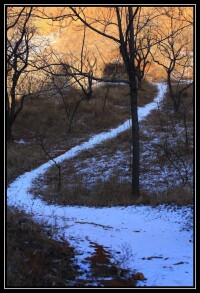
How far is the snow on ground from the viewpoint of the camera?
5328 millimetres

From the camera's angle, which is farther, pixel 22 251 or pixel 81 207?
pixel 81 207

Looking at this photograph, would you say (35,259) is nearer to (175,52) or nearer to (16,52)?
(16,52)

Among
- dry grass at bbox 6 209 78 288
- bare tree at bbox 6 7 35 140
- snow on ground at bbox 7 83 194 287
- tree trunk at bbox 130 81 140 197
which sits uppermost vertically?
bare tree at bbox 6 7 35 140

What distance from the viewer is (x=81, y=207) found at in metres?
10.6

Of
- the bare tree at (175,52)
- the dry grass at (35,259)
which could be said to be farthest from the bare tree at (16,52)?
the dry grass at (35,259)

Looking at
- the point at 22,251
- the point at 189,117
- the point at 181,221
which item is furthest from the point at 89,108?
the point at 22,251

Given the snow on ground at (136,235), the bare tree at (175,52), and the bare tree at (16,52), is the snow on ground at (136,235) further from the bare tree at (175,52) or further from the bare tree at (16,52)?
the bare tree at (175,52)

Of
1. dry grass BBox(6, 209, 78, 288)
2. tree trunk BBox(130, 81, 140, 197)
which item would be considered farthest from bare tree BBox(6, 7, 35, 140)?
dry grass BBox(6, 209, 78, 288)

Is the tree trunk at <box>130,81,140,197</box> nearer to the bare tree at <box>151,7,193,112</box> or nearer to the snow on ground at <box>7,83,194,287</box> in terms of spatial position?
the snow on ground at <box>7,83,194,287</box>

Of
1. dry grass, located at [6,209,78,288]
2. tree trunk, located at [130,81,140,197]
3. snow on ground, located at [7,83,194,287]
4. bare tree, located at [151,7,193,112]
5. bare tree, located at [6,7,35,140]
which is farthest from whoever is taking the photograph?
bare tree, located at [151,7,193,112]

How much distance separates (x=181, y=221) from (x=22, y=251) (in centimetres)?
422

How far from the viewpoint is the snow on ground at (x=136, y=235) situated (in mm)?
5328

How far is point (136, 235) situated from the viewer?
24.2ft

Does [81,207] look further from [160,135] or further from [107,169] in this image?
[160,135]
